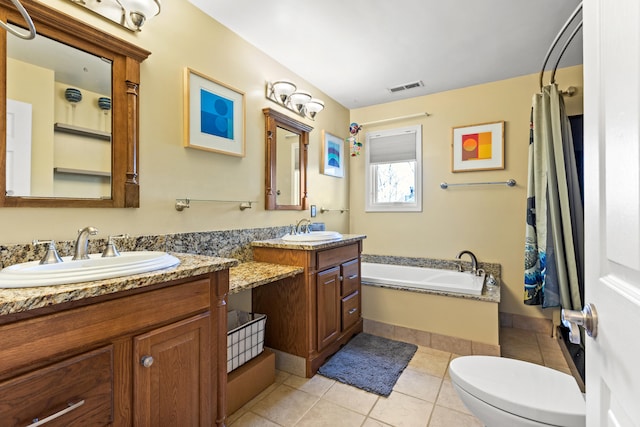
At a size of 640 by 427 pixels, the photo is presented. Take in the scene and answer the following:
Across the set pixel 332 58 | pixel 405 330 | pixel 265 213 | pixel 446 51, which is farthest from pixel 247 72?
pixel 405 330

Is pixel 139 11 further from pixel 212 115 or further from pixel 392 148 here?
pixel 392 148

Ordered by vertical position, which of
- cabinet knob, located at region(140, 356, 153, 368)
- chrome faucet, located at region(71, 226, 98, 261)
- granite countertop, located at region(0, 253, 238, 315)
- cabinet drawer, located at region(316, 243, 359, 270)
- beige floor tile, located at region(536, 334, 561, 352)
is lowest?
beige floor tile, located at region(536, 334, 561, 352)

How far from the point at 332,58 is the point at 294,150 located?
83cm

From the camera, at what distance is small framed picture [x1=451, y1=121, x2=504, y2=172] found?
9.87 feet

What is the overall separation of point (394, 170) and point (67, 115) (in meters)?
3.03

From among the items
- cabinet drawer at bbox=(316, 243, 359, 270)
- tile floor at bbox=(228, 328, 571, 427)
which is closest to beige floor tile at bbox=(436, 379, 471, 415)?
tile floor at bbox=(228, 328, 571, 427)

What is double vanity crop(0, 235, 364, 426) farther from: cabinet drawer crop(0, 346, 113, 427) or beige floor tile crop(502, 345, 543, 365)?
beige floor tile crop(502, 345, 543, 365)

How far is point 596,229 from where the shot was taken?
2.00 feet

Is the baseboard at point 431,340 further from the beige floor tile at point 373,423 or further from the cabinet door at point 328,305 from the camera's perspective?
the beige floor tile at point 373,423

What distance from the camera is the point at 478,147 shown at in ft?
10.2

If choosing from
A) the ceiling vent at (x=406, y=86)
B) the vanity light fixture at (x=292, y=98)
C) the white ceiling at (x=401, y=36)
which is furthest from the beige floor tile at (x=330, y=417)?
the ceiling vent at (x=406, y=86)

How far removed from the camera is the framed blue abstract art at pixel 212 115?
1.88m

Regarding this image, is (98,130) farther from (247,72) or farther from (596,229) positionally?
(596,229)

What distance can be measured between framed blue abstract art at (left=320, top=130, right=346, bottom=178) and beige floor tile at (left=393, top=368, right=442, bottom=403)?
2019mm
